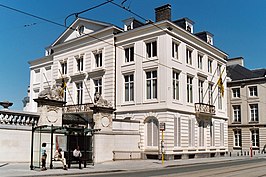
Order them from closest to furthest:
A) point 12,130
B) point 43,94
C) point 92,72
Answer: point 12,130 < point 43,94 < point 92,72

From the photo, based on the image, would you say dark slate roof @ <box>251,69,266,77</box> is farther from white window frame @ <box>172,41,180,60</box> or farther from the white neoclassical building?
white window frame @ <box>172,41,180,60</box>

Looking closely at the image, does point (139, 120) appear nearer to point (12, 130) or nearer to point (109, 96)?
point (109, 96)

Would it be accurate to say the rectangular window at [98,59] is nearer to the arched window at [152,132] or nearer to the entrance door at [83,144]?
the arched window at [152,132]

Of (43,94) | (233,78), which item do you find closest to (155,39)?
(43,94)

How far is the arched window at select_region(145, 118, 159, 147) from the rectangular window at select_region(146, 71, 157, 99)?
2410mm

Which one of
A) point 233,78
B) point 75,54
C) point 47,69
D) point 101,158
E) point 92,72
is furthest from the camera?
point 233,78

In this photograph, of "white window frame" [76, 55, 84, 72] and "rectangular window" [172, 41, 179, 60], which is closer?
"rectangular window" [172, 41, 179, 60]

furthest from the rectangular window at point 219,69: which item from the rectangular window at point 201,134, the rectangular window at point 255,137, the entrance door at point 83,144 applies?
the entrance door at point 83,144

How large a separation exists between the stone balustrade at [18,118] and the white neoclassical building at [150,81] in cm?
586

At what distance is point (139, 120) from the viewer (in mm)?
34969

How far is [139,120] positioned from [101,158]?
8858mm

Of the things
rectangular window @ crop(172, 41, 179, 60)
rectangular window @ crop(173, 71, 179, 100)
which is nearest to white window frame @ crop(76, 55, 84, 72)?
rectangular window @ crop(172, 41, 179, 60)

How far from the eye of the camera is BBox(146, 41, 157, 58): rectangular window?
117 ft

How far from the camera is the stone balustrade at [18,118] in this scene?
21688 millimetres
